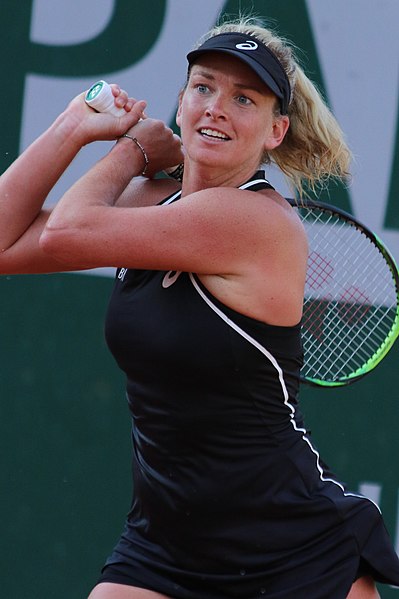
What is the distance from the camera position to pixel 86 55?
4.22 meters

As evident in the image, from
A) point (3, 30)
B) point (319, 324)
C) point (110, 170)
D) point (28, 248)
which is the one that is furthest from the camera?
point (3, 30)

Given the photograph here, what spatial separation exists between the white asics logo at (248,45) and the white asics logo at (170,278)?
0.51m

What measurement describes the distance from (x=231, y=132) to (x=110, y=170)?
0.29 meters

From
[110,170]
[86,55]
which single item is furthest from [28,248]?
[86,55]

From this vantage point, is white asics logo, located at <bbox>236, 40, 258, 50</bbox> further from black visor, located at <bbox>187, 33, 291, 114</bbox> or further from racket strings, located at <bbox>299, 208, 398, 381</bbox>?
racket strings, located at <bbox>299, 208, 398, 381</bbox>

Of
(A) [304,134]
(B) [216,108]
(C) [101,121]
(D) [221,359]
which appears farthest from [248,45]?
(D) [221,359]

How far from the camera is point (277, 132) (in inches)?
109

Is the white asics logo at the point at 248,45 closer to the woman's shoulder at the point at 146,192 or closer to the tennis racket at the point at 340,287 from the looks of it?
the woman's shoulder at the point at 146,192

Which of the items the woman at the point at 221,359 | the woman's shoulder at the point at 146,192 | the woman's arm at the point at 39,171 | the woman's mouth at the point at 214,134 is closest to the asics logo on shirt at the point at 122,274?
the woman at the point at 221,359

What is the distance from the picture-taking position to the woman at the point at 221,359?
2514 mm

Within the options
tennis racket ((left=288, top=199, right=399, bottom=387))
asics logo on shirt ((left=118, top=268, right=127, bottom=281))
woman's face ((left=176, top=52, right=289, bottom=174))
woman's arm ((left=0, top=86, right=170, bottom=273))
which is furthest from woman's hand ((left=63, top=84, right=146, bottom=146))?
tennis racket ((left=288, top=199, right=399, bottom=387))

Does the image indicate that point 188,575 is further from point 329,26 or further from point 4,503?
point 329,26

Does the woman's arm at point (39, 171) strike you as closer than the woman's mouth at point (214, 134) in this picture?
No

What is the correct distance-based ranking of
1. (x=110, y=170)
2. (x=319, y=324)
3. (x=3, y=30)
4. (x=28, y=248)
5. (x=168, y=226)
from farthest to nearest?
(x=3, y=30) < (x=319, y=324) < (x=28, y=248) < (x=110, y=170) < (x=168, y=226)
